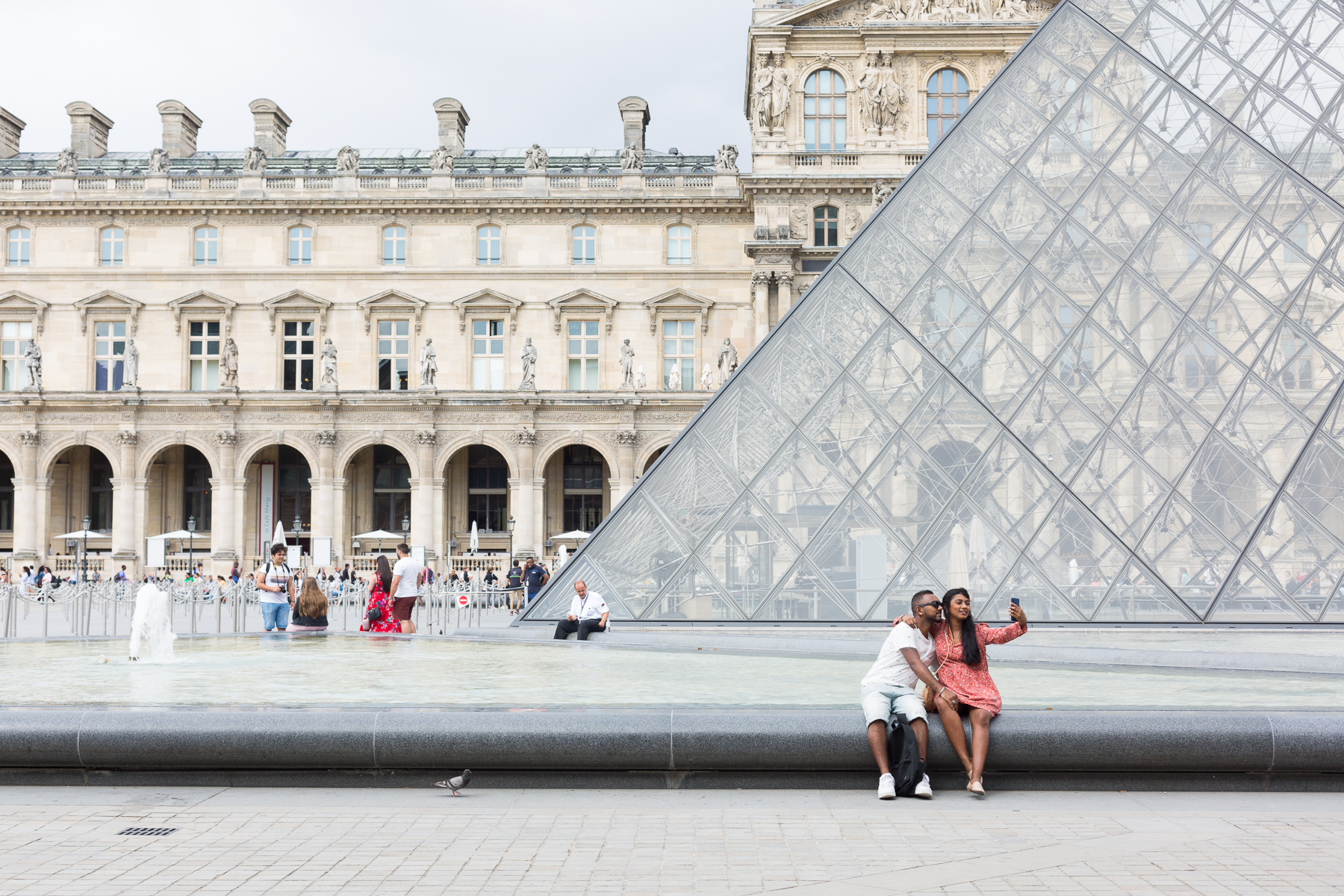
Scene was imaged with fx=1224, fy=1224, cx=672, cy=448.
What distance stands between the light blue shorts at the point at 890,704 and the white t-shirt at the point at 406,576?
25.5 ft

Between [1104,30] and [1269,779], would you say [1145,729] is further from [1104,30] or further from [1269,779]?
[1104,30]

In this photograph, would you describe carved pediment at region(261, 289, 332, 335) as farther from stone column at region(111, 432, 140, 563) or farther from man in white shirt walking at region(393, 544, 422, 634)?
man in white shirt walking at region(393, 544, 422, 634)

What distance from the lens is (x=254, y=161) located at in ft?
126

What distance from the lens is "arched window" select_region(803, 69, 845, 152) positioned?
35.6m

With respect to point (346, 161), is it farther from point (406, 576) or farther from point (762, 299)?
point (406, 576)

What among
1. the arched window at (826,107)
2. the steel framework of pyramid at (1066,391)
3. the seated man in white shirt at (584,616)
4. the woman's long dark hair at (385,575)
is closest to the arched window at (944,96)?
the arched window at (826,107)

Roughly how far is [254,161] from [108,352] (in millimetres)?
7506

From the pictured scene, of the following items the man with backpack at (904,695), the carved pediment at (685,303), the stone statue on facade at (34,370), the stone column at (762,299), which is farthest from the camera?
the carved pediment at (685,303)

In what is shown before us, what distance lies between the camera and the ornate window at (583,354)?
38.6 meters

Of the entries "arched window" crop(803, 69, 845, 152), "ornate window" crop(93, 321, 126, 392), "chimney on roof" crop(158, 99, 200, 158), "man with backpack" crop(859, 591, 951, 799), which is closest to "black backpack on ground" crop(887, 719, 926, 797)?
"man with backpack" crop(859, 591, 951, 799)

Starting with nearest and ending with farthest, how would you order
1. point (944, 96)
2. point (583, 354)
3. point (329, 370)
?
point (329, 370)
point (944, 96)
point (583, 354)

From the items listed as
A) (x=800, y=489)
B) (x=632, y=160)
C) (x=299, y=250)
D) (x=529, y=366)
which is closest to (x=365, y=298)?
(x=299, y=250)

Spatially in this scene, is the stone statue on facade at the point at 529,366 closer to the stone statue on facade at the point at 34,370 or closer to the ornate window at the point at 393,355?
the ornate window at the point at 393,355

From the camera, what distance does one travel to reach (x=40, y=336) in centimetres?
3812
